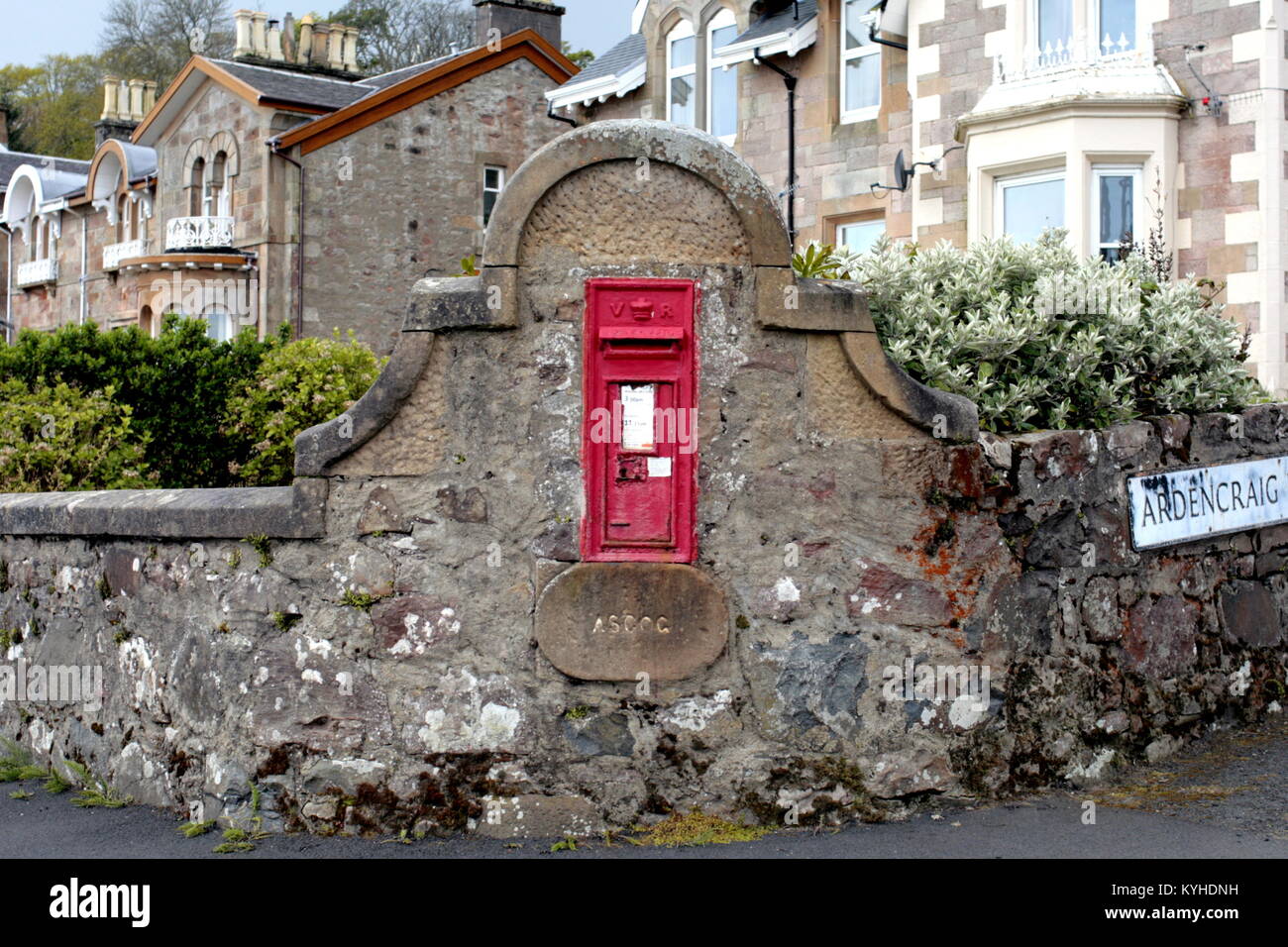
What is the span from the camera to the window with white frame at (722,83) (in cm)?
1869

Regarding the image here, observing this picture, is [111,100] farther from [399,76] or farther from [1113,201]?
[1113,201]

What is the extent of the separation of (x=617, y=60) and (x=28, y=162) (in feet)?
80.5

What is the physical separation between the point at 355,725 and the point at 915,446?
2.38 metres

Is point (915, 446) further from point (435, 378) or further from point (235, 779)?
point (235, 779)

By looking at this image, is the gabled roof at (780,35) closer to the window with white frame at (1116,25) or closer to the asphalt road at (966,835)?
the window with white frame at (1116,25)

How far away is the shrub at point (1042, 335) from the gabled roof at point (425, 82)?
1814 centimetres

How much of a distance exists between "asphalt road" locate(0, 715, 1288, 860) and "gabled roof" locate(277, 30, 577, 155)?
19.1 meters

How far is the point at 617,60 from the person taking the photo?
65.9ft

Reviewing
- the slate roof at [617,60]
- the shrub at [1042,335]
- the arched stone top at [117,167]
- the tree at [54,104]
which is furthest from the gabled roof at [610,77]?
the tree at [54,104]

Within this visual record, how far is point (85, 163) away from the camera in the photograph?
120 feet

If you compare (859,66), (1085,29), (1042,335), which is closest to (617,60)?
(859,66)

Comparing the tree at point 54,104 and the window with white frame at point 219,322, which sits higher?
the tree at point 54,104

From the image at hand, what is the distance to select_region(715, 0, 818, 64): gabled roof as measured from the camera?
1727 centimetres

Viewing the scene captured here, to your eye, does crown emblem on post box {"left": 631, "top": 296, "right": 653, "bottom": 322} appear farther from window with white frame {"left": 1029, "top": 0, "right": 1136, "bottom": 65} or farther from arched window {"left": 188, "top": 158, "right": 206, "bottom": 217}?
arched window {"left": 188, "top": 158, "right": 206, "bottom": 217}
